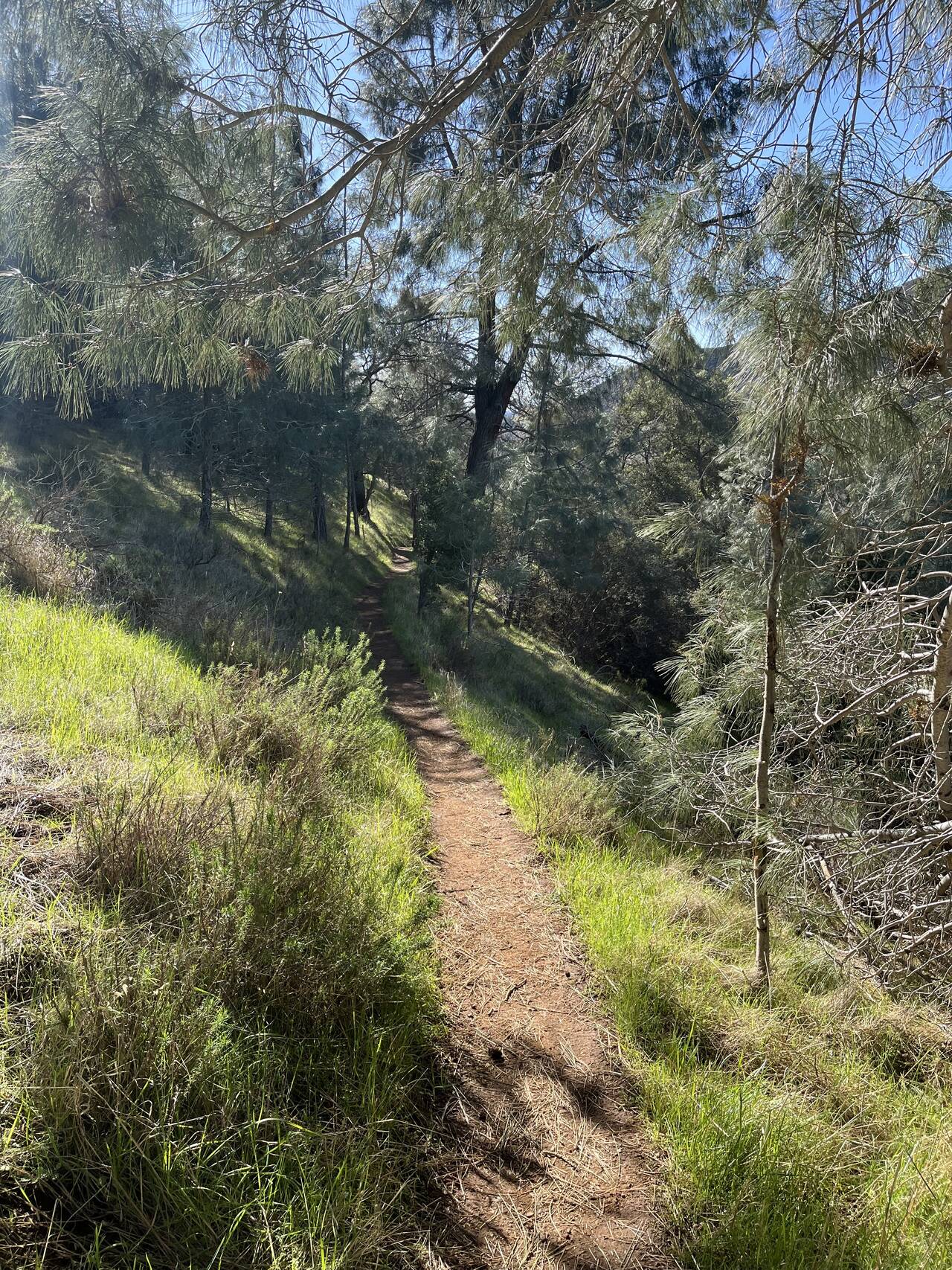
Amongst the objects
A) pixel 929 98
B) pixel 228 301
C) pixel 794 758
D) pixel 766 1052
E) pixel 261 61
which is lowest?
pixel 766 1052

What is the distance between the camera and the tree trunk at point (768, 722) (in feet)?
10.3

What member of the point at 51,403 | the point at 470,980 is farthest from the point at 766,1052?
the point at 51,403

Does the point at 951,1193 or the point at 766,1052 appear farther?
the point at 766,1052

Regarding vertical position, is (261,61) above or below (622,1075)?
above

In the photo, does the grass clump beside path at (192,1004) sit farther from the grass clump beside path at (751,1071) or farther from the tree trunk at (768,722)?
the tree trunk at (768,722)

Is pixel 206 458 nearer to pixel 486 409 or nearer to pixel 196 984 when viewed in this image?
pixel 486 409

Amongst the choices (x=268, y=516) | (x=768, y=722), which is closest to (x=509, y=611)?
(x=268, y=516)

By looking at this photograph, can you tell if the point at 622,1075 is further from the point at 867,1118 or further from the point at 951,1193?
the point at 951,1193

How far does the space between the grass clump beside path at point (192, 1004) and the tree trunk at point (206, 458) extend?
11969 mm

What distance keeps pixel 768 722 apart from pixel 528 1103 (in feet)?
6.72

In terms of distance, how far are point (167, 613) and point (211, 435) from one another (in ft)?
30.6

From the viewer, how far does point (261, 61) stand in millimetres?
3281

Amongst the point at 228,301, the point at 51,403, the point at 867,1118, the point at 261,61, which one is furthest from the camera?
the point at 51,403

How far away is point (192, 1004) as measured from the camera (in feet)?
6.33
